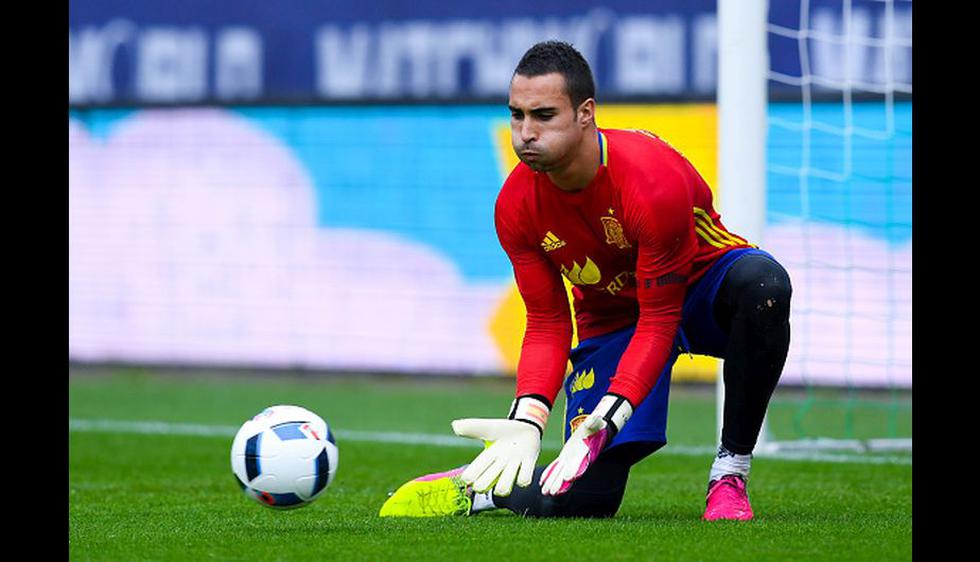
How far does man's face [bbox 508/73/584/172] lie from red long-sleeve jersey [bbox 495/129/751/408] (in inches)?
11.7

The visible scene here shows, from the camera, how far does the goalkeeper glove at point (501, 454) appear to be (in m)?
5.45

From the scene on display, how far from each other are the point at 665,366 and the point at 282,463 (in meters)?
1.44

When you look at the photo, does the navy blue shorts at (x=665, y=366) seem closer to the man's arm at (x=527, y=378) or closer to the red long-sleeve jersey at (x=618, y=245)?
the red long-sleeve jersey at (x=618, y=245)

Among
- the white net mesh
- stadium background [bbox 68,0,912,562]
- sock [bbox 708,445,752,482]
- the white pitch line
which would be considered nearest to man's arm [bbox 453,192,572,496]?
sock [bbox 708,445,752,482]

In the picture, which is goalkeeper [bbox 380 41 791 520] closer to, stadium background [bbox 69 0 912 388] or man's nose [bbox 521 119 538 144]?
man's nose [bbox 521 119 538 144]

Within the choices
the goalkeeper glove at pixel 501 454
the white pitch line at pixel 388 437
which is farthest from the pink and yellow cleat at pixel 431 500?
the white pitch line at pixel 388 437

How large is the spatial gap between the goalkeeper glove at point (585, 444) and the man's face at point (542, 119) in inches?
32.7

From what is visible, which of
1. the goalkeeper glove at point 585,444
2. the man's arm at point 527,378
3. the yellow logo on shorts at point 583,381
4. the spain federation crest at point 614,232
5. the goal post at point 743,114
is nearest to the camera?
the goalkeeper glove at point 585,444

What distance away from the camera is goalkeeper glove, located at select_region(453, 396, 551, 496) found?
5.45m

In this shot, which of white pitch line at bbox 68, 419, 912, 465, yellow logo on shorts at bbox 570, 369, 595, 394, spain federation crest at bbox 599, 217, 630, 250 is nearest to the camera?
spain federation crest at bbox 599, 217, 630, 250

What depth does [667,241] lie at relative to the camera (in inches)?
227

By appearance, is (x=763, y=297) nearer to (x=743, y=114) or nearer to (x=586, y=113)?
(x=586, y=113)
